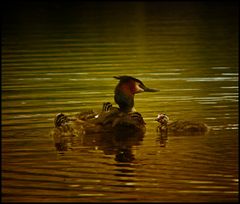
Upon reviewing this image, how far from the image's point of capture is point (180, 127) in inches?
574

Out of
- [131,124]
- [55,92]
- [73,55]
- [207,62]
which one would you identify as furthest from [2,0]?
[131,124]

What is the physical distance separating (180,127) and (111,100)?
3.89m

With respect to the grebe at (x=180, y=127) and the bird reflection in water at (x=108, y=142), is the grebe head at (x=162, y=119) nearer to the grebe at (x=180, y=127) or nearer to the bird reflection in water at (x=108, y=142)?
the grebe at (x=180, y=127)

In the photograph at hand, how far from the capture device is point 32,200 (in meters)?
10.7

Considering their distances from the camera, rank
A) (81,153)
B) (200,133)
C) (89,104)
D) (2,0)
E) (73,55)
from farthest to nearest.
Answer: (2,0) < (73,55) < (89,104) < (200,133) < (81,153)

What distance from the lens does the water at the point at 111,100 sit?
36.9 feet

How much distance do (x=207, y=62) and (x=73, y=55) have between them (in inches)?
200

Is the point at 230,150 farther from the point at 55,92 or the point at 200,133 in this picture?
the point at 55,92

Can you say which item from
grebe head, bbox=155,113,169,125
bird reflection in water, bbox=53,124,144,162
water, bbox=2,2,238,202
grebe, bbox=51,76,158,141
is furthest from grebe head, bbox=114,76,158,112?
bird reflection in water, bbox=53,124,144,162

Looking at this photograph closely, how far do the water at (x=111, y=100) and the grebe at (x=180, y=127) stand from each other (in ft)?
0.54

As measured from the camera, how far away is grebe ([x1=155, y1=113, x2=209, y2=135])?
14.4 metres

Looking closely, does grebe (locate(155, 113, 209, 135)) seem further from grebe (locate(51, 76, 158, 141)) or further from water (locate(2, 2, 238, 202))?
grebe (locate(51, 76, 158, 141))

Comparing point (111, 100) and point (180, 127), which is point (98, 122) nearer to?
point (180, 127)

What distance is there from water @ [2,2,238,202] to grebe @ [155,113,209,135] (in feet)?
0.54
